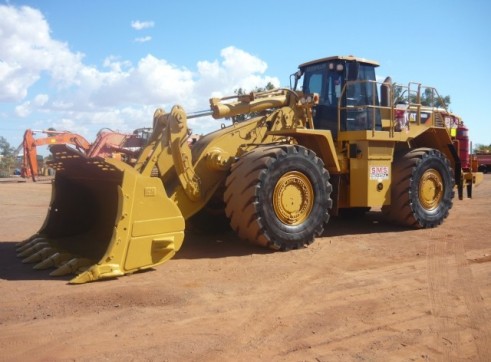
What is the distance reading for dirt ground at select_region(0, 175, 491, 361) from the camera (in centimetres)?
363

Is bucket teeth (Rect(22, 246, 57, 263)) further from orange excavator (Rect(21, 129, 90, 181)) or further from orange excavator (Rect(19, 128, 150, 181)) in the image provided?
orange excavator (Rect(21, 129, 90, 181))

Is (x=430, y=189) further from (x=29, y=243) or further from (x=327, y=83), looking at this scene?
(x=29, y=243)

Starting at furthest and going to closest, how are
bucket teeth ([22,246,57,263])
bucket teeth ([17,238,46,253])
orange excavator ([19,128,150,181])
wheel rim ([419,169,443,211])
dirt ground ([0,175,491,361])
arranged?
orange excavator ([19,128,150,181]) → wheel rim ([419,169,443,211]) → bucket teeth ([17,238,46,253]) → bucket teeth ([22,246,57,263]) → dirt ground ([0,175,491,361])

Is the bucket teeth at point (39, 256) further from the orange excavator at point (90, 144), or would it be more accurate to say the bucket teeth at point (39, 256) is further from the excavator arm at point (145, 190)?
the orange excavator at point (90, 144)

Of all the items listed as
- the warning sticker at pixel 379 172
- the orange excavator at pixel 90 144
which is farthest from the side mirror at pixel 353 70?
the orange excavator at pixel 90 144

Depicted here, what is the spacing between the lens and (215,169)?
712 centimetres

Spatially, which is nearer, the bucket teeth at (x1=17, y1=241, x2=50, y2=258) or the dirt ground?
the dirt ground

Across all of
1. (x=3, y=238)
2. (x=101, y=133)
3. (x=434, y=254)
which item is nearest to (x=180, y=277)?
(x=434, y=254)

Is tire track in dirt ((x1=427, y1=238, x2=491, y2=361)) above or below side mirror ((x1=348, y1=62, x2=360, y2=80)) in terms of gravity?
below

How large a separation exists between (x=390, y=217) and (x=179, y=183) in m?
4.43

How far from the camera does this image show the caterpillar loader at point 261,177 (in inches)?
227

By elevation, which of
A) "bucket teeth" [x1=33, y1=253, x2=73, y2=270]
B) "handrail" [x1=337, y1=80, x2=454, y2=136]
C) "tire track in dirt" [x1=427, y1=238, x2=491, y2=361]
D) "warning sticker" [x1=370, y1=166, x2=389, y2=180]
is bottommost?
"tire track in dirt" [x1=427, y1=238, x2=491, y2=361]

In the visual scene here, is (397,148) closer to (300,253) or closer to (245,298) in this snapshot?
(300,253)

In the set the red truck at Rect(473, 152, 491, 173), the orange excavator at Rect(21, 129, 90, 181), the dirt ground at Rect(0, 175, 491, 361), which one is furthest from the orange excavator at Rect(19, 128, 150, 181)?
the red truck at Rect(473, 152, 491, 173)
